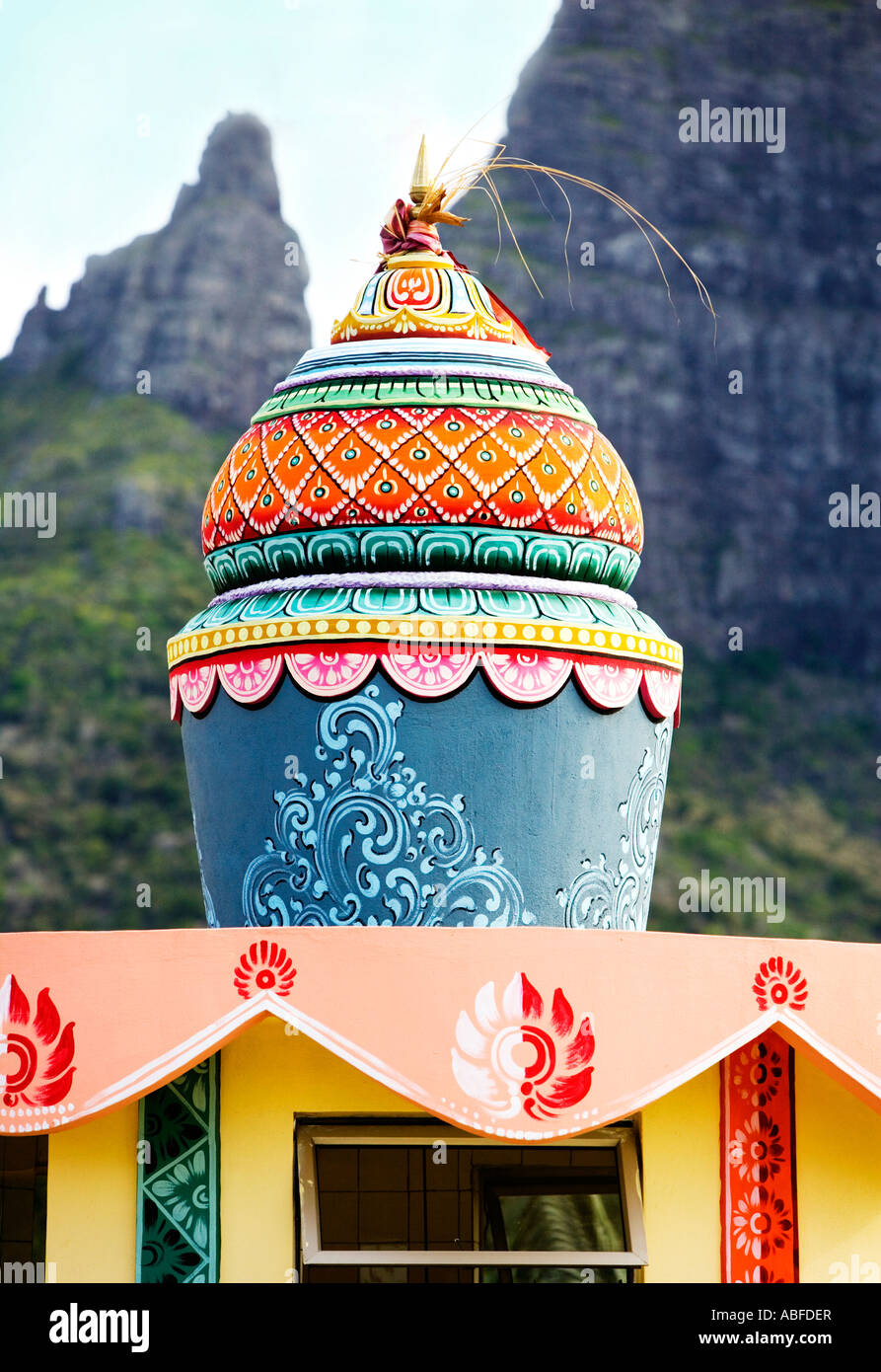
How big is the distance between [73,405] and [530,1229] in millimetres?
60781

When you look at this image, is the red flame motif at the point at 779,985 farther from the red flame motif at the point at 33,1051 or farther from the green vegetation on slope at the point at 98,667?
the green vegetation on slope at the point at 98,667

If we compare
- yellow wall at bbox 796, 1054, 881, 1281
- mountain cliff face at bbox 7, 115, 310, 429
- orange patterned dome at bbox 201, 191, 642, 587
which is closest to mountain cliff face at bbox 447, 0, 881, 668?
mountain cliff face at bbox 7, 115, 310, 429

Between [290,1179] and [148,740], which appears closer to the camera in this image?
[290,1179]

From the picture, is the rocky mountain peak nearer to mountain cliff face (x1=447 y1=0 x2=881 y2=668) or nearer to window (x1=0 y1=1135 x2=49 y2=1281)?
mountain cliff face (x1=447 y1=0 x2=881 y2=668)

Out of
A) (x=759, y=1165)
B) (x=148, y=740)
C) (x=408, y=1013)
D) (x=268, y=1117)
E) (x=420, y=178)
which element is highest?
(x=148, y=740)

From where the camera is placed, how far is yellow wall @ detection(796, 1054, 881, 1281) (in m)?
7.99

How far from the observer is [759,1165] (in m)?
7.98

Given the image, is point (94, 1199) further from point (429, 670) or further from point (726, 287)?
point (726, 287)

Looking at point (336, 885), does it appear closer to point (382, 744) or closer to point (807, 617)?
point (382, 744)

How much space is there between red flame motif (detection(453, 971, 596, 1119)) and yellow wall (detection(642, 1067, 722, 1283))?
0.58 metres

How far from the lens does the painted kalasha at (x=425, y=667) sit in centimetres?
891

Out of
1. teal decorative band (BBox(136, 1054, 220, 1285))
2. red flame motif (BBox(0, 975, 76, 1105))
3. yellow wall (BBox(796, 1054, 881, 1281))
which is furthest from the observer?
yellow wall (BBox(796, 1054, 881, 1281))

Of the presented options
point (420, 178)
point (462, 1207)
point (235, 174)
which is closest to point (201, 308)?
point (235, 174)

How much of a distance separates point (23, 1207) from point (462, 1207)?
66.7 inches
